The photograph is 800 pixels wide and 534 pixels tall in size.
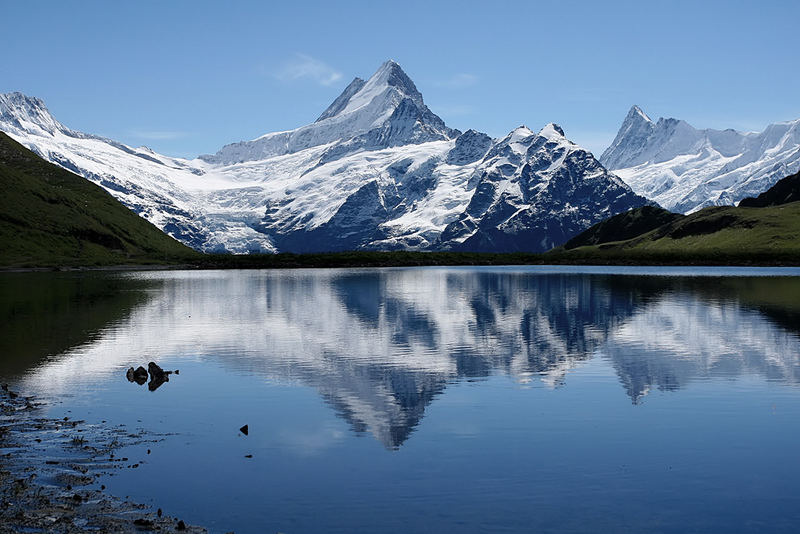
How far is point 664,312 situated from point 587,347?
39.0 m

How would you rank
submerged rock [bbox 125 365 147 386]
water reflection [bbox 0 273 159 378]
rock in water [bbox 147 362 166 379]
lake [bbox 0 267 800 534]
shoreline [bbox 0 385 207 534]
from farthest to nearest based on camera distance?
water reflection [bbox 0 273 159 378] → rock in water [bbox 147 362 166 379] → submerged rock [bbox 125 365 147 386] → lake [bbox 0 267 800 534] → shoreline [bbox 0 385 207 534]

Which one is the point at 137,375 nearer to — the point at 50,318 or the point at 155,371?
the point at 155,371

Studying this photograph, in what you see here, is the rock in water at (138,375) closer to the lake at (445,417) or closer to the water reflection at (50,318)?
the lake at (445,417)

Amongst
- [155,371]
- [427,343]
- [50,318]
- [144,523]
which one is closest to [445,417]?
[144,523]

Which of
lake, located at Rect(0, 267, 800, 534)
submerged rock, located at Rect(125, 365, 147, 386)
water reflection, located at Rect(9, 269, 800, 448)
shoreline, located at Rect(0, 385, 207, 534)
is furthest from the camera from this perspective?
submerged rock, located at Rect(125, 365, 147, 386)

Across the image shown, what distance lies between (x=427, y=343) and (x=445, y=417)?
33.9 metres

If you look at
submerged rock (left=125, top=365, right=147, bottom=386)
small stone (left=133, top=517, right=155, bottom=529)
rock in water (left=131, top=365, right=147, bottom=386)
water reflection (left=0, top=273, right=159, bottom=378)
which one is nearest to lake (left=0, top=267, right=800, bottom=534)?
water reflection (left=0, top=273, right=159, bottom=378)

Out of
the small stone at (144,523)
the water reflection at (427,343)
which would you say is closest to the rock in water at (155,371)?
the water reflection at (427,343)

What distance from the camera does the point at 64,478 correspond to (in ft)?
99.3

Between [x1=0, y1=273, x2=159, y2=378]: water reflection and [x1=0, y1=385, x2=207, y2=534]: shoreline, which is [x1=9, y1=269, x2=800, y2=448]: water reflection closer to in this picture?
[x1=0, y1=273, x2=159, y2=378]: water reflection

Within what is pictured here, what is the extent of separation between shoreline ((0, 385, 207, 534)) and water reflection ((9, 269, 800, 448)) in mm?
11620

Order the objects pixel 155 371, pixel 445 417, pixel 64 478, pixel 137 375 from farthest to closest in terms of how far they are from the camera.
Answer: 1. pixel 155 371
2. pixel 137 375
3. pixel 445 417
4. pixel 64 478

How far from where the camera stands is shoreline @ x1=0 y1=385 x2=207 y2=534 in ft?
83.3

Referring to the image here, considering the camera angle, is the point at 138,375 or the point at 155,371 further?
the point at 155,371
